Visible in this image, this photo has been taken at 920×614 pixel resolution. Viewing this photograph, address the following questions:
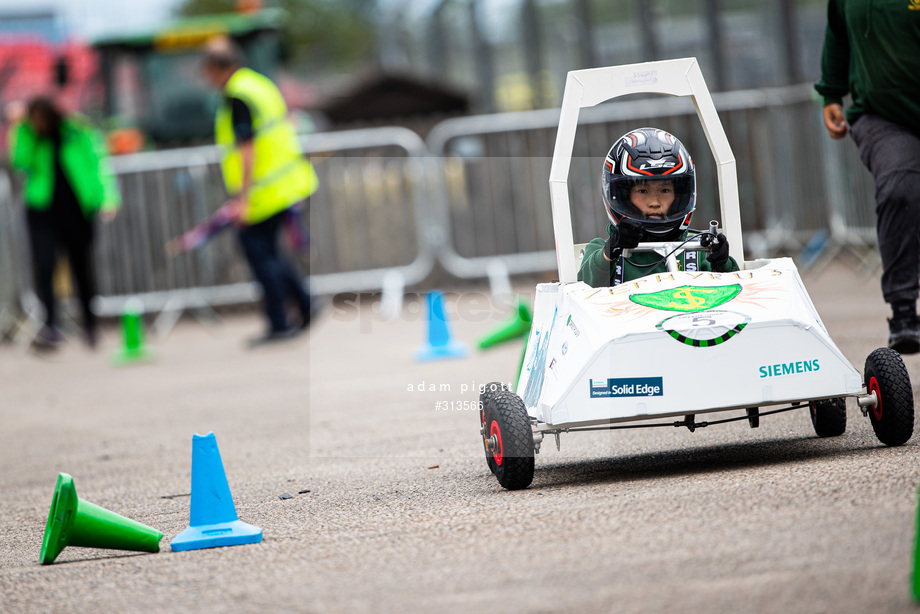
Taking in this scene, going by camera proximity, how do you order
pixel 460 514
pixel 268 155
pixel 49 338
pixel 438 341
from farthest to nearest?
pixel 49 338 < pixel 268 155 < pixel 438 341 < pixel 460 514

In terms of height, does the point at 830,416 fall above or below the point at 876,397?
below

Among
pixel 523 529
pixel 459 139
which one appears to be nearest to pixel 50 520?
pixel 523 529

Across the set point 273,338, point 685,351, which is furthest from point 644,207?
point 273,338

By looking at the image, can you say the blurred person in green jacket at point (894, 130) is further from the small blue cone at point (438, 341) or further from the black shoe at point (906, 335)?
the small blue cone at point (438, 341)

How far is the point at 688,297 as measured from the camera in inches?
177

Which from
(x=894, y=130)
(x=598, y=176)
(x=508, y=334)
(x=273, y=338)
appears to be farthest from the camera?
(x=598, y=176)

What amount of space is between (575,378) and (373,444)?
2247 millimetres

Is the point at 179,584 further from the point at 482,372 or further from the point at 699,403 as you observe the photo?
the point at 482,372

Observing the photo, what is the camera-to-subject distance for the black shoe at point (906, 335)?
632 cm

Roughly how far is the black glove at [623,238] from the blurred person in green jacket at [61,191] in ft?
29.8

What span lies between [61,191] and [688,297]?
9861 mm

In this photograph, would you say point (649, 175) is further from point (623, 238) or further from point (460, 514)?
point (460, 514)

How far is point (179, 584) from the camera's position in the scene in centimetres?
358

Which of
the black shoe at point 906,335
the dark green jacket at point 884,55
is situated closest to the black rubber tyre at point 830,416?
the black shoe at point 906,335
